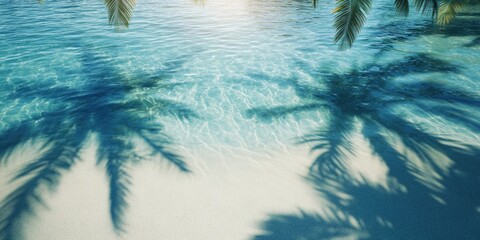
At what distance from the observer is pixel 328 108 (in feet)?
23.8

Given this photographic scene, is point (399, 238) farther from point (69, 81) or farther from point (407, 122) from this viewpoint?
point (69, 81)

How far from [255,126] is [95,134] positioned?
364 cm

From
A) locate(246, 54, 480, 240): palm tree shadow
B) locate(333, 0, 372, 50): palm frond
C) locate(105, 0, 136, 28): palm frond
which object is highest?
locate(105, 0, 136, 28): palm frond

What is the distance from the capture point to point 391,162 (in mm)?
5215

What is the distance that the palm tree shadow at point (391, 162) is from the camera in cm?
397

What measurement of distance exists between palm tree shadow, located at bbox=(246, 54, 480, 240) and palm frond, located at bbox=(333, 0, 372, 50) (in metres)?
2.22

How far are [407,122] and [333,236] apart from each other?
409cm

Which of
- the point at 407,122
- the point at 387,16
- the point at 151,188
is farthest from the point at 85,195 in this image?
the point at 387,16

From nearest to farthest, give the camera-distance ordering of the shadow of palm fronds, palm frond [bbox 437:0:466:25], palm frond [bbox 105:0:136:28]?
→ 1. palm frond [bbox 105:0:136:28]
2. the shadow of palm fronds
3. palm frond [bbox 437:0:466:25]

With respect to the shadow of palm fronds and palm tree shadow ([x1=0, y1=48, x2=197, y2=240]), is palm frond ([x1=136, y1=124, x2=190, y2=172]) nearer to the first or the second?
palm tree shadow ([x1=0, y1=48, x2=197, y2=240])

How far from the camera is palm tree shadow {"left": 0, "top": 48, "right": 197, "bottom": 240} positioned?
14.8 feet

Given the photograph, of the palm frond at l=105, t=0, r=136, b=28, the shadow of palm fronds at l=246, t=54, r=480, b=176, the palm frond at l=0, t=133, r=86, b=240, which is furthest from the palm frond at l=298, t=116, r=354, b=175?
the palm frond at l=0, t=133, r=86, b=240

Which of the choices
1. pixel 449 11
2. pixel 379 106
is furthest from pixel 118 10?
pixel 449 11

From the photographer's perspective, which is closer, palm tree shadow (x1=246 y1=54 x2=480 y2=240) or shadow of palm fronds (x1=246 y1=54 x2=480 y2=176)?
palm tree shadow (x1=246 y1=54 x2=480 y2=240)
